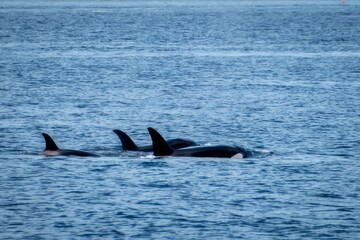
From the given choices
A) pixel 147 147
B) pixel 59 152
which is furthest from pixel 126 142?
pixel 59 152

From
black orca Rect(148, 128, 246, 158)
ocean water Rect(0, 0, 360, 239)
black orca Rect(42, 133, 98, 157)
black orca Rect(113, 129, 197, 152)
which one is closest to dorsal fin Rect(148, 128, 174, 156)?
black orca Rect(148, 128, 246, 158)

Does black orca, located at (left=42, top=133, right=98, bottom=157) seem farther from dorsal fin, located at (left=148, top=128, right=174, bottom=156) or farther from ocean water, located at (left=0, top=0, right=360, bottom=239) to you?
Result: dorsal fin, located at (left=148, top=128, right=174, bottom=156)

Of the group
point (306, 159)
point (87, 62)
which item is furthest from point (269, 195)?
point (87, 62)

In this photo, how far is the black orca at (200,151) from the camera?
90.9 feet

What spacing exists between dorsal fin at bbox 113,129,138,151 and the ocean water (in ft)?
1.16

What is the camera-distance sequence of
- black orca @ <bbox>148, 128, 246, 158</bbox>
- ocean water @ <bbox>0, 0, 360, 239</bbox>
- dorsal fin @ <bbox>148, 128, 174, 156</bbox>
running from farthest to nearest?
dorsal fin @ <bbox>148, 128, 174, 156</bbox> → black orca @ <bbox>148, 128, 246, 158</bbox> → ocean water @ <bbox>0, 0, 360, 239</bbox>

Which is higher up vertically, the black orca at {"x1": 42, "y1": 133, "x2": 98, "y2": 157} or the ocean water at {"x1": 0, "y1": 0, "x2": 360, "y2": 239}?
the black orca at {"x1": 42, "y1": 133, "x2": 98, "y2": 157}

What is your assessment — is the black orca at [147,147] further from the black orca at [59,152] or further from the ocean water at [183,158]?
the black orca at [59,152]

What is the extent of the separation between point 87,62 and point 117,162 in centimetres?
4076

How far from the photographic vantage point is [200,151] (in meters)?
27.9

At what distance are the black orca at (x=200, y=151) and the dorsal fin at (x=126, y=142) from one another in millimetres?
1193

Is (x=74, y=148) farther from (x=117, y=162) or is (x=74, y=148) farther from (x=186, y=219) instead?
(x=186, y=219)

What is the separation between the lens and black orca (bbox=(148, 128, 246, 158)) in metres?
27.7

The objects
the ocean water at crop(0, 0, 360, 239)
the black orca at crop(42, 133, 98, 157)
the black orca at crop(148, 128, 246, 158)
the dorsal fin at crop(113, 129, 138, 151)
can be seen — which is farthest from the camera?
the dorsal fin at crop(113, 129, 138, 151)
